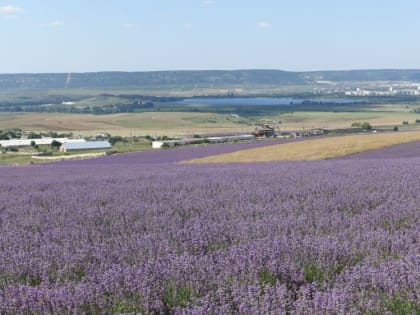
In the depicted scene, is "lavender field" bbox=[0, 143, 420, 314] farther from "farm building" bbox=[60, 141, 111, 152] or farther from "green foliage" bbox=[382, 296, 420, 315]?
"farm building" bbox=[60, 141, 111, 152]

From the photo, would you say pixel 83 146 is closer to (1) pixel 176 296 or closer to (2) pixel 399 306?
(1) pixel 176 296

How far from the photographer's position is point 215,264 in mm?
3451

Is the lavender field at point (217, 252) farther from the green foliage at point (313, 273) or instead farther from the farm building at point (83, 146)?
the farm building at point (83, 146)

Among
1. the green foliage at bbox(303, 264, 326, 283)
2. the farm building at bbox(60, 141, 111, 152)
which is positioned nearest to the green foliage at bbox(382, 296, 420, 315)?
the green foliage at bbox(303, 264, 326, 283)

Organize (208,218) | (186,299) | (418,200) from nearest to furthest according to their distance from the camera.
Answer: (186,299), (208,218), (418,200)

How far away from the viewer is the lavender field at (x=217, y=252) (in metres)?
2.84

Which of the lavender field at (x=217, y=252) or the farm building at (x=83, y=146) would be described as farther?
the farm building at (x=83, y=146)

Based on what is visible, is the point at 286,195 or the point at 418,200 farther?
the point at 286,195

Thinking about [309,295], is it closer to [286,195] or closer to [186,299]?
[186,299]

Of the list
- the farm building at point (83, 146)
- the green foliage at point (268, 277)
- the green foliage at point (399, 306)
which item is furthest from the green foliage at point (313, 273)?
the farm building at point (83, 146)

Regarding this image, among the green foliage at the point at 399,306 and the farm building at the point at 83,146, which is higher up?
the green foliage at the point at 399,306

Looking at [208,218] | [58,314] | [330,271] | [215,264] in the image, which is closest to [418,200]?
[208,218]

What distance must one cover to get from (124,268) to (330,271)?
3.76 feet

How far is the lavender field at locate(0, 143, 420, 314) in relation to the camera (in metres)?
2.84
